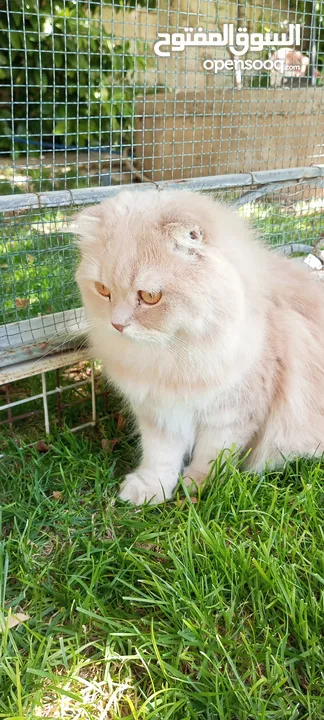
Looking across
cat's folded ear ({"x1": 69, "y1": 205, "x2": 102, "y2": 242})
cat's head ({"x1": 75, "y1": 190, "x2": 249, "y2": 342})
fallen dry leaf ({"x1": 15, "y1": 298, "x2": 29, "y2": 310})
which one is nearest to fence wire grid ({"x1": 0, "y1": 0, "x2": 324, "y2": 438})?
fallen dry leaf ({"x1": 15, "y1": 298, "x2": 29, "y2": 310})

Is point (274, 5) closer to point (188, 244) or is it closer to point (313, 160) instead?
point (313, 160)

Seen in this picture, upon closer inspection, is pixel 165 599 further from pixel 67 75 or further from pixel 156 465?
pixel 67 75

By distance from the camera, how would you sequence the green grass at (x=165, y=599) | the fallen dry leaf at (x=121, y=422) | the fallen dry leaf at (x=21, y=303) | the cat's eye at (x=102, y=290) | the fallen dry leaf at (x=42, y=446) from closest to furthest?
1. the green grass at (x=165, y=599)
2. the cat's eye at (x=102, y=290)
3. the fallen dry leaf at (x=42, y=446)
4. the fallen dry leaf at (x=121, y=422)
5. the fallen dry leaf at (x=21, y=303)

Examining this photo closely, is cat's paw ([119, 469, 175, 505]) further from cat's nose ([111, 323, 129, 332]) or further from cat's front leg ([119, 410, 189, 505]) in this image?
cat's nose ([111, 323, 129, 332])

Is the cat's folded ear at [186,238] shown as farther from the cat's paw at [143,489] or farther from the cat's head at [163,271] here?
the cat's paw at [143,489]

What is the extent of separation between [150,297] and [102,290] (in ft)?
0.50

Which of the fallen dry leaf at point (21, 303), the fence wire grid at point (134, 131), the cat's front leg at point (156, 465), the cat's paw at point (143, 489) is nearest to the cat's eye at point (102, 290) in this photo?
the fence wire grid at point (134, 131)

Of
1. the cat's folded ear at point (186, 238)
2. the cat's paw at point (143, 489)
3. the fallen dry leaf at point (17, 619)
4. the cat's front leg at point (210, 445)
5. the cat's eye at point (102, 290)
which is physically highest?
the cat's folded ear at point (186, 238)

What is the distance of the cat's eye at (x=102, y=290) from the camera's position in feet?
4.48

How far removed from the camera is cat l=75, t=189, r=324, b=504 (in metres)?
1.28

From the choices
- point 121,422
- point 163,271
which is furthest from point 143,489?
point 163,271

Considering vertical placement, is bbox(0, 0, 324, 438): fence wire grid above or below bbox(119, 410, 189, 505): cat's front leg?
above

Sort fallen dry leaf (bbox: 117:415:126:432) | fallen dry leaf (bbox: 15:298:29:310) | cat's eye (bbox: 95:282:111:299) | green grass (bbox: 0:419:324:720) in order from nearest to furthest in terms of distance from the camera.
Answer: green grass (bbox: 0:419:324:720), cat's eye (bbox: 95:282:111:299), fallen dry leaf (bbox: 117:415:126:432), fallen dry leaf (bbox: 15:298:29:310)

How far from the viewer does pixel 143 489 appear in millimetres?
1629
